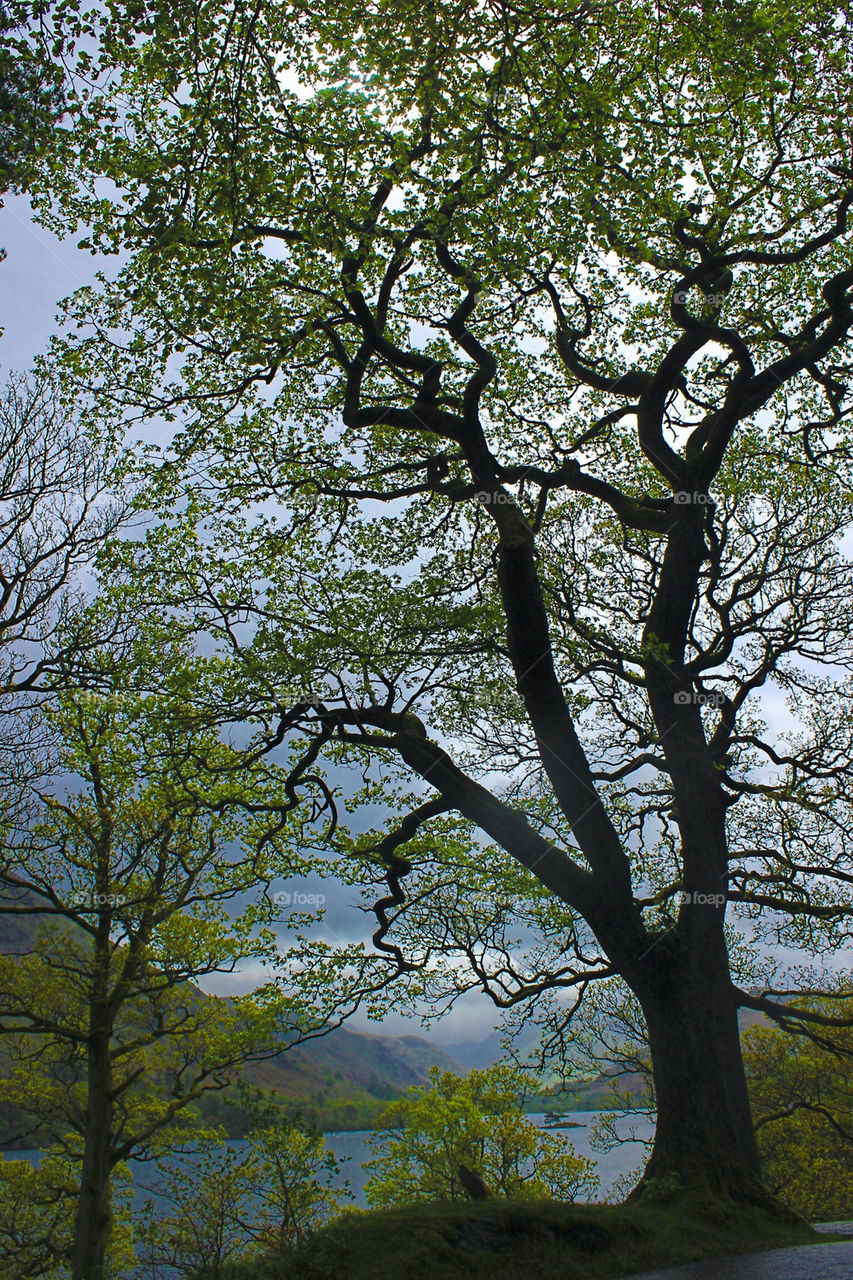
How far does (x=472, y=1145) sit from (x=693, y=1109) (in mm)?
10641

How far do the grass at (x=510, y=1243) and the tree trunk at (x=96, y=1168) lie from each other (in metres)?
11.6

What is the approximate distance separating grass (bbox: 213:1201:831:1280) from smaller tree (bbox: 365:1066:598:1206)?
914cm

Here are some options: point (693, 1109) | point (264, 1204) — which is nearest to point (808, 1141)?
point (693, 1109)

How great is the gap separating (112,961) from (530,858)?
515 inches

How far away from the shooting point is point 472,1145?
16344mm

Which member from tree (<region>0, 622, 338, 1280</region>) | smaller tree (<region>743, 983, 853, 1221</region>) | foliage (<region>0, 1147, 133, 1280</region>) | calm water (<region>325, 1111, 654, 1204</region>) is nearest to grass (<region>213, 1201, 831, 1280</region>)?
tree (<region>0, 622, 338, 1280</region>)

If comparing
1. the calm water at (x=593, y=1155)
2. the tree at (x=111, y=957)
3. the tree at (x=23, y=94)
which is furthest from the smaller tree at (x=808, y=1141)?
the calm water at (x=593, y=1155)

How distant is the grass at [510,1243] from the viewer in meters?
4.93

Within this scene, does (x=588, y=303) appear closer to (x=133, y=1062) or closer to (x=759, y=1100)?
(x=133, y=1062)

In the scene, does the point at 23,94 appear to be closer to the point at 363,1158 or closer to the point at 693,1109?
the point at 693,1109

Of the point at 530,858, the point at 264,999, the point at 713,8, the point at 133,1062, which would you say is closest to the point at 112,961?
the point at 133,1062

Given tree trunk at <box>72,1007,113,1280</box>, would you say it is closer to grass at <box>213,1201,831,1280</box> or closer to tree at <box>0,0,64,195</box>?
grass at <box>213,1201,831,1280</box>

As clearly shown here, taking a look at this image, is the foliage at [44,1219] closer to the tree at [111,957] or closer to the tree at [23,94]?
the tree at [111,957]

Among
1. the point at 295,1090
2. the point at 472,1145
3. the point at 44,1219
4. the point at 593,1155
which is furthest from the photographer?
the point at 295,1090
